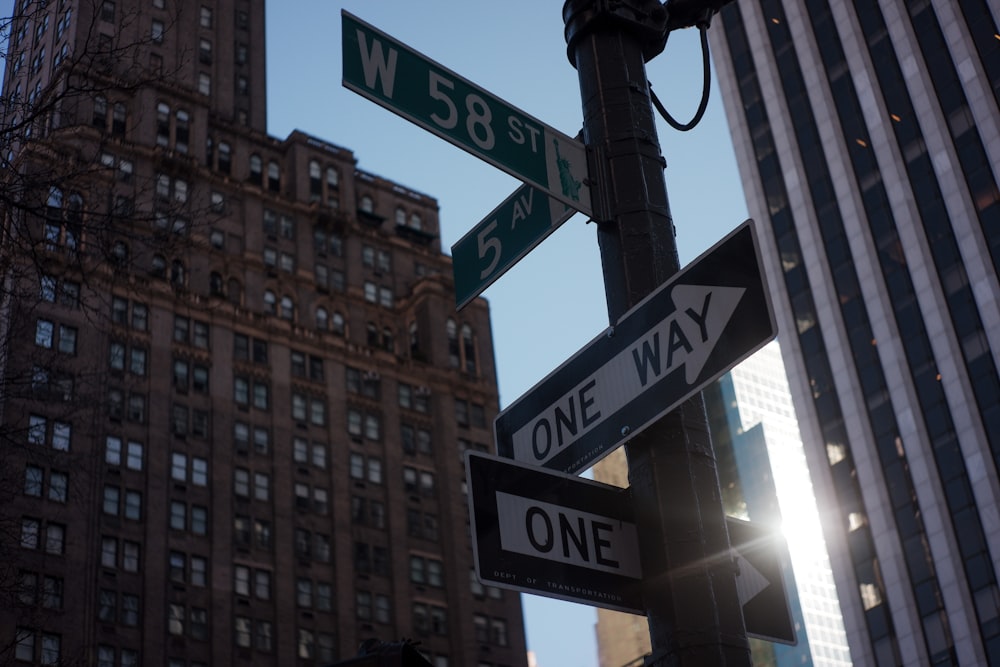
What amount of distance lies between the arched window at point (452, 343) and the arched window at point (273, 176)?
48.0 feet

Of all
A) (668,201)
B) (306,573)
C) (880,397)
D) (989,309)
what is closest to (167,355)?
(306,573)

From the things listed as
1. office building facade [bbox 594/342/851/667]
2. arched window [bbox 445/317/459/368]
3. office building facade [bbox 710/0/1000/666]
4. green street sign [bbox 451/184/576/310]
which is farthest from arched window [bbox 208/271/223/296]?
green street sign [bbox 451/184/576/310]

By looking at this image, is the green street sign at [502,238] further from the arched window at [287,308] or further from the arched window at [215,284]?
the arched window at [287,308]

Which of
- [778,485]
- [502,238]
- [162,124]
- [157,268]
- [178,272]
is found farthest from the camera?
[778,485]

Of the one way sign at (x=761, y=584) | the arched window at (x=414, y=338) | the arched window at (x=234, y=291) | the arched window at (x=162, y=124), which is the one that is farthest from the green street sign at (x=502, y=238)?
the arched window at (x=414, y=338)

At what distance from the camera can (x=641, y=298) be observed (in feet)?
21.6

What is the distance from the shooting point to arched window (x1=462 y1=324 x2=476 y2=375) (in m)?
93.3

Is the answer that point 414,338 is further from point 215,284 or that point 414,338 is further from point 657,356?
point 657,356

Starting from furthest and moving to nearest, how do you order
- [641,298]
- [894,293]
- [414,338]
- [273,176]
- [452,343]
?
[452,343], [273,176], [414,338], [894,293], [641,298]

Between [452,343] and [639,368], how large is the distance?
288 ft

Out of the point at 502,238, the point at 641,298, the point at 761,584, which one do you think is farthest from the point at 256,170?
the point at 761,584

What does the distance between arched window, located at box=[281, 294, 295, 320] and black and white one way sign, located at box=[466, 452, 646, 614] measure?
81.3 metres

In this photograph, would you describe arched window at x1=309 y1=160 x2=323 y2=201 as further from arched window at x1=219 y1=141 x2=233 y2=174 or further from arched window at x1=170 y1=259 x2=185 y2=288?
arched window at x1=170 y1=259 x2=185 y2=288

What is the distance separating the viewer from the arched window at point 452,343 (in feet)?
305
